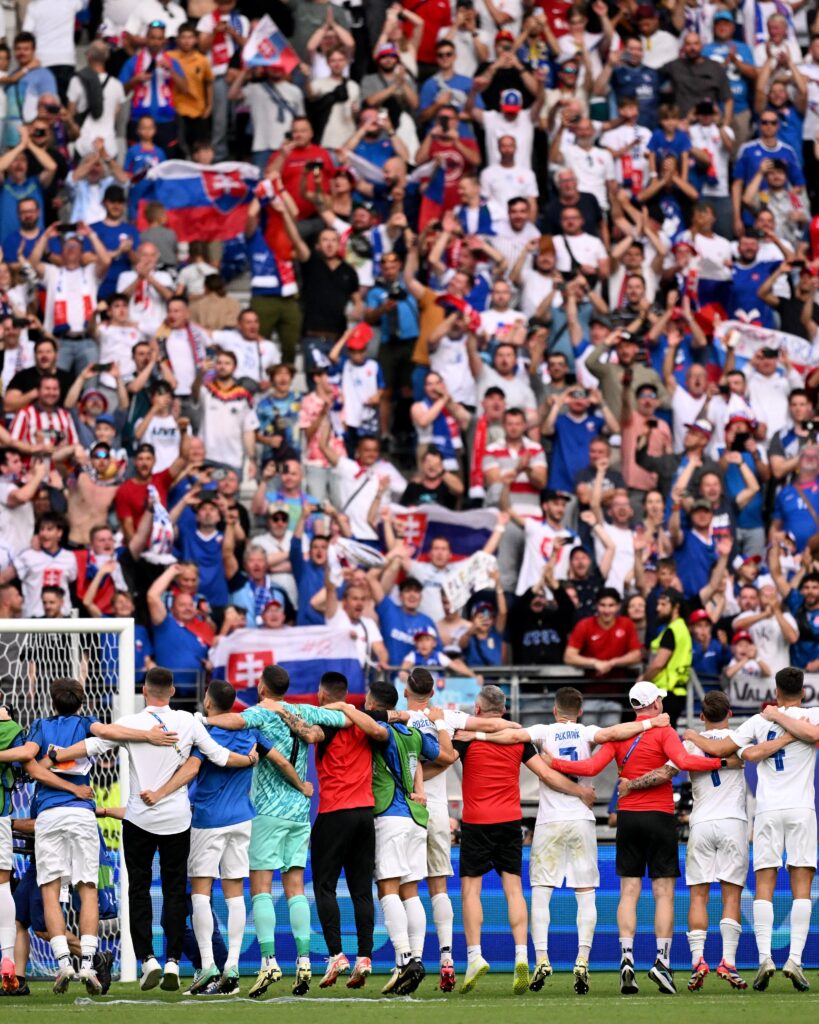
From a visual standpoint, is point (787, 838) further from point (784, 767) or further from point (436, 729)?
point (436, 729)

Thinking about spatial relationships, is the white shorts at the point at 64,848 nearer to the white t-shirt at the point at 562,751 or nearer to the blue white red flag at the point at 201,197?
the white t-shirt at the point at 562,751

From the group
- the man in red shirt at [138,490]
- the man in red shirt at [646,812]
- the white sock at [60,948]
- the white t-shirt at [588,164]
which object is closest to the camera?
the white sock at [60,948]

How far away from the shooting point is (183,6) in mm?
24953

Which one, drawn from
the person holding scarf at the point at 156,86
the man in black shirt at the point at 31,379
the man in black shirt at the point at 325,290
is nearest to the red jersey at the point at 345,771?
the man in black shirt at the point at 31,379

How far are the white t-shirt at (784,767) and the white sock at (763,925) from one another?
620mm

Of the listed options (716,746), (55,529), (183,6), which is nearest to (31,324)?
(55,529)

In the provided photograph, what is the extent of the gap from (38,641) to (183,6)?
1118cm

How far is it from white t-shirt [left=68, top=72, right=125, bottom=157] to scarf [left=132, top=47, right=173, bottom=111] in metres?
0.23

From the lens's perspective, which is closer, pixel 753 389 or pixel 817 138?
pixel 753 389

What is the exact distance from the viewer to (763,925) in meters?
14.4

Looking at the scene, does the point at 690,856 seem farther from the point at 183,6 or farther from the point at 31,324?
the point at 183,6

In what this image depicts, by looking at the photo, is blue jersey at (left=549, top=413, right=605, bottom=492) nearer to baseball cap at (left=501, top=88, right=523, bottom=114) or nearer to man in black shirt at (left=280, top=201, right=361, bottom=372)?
man in black shirt at (left=280, top=201, right=361, bottom=372)

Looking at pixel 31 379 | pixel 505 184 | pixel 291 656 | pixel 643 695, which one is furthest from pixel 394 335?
pixel 643 695

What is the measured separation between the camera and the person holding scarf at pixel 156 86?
934 inches
